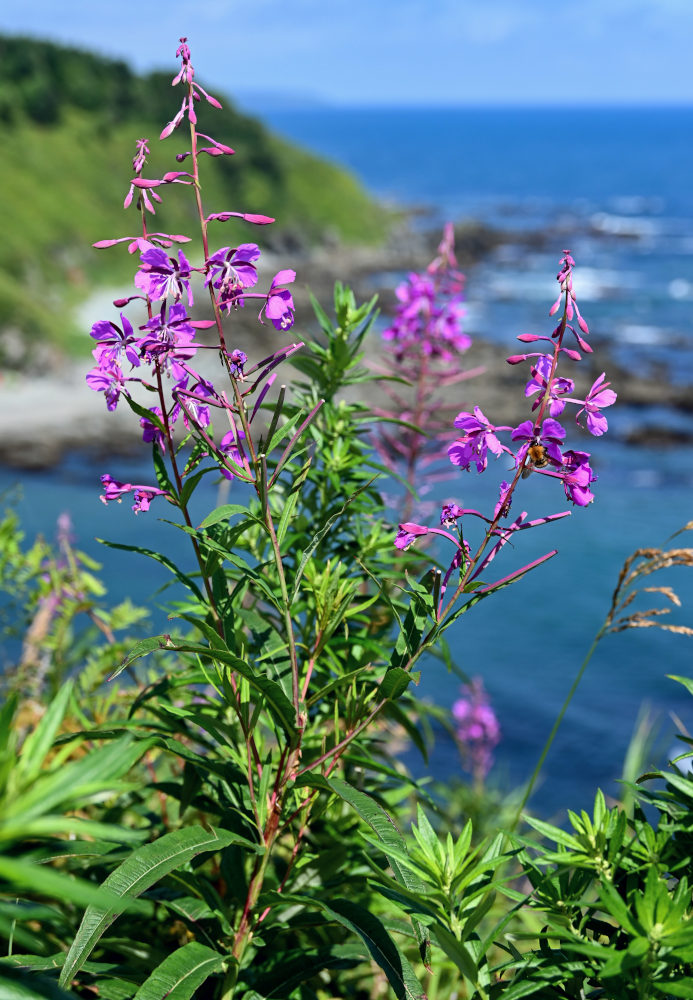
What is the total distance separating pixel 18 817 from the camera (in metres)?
0.78

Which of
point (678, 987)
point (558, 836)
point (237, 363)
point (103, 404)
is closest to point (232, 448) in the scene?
point (237, 363)

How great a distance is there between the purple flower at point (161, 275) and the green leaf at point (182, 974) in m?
1.02

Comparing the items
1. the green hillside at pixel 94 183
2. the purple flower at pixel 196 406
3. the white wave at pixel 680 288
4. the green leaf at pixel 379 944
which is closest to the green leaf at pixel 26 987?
the green leaf at pixel 379 944

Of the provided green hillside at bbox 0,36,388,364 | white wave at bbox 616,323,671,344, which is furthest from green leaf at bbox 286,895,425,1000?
white wave at bbox 616,323,671,344

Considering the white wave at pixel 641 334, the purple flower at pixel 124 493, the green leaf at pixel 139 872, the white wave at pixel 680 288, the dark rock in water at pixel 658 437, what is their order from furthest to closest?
the white wave at pixel 680 288, the white wave at pixel 641 334, the dark rock in water at pixel 658 437, the purple flower at pixel 124 493, the green leaf at pixel 139 872

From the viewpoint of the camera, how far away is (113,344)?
4.88 ft

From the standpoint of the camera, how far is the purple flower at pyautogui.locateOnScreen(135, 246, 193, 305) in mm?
1406

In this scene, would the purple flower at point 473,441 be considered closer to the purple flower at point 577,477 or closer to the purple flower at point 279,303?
the purple flower at point 577,477

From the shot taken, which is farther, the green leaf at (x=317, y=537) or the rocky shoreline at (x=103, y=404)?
the rocky shoreline at (x=103, y=404)

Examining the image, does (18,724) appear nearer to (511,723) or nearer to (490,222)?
(511,723)

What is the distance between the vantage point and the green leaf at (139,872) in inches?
51.1

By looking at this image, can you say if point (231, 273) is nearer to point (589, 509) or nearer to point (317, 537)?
point (317, 537)

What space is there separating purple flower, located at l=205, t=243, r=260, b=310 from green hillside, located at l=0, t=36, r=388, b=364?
2593 cm

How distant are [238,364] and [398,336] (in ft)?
5.94
